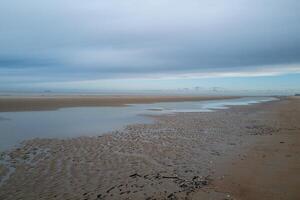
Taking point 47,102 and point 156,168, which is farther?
point 47,102

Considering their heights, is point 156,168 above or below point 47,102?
below

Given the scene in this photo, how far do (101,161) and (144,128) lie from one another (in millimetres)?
8783

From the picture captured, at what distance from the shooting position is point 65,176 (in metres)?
9.09

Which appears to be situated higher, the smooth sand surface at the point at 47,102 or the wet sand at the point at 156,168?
the smooth sand surface at the point at 47,102

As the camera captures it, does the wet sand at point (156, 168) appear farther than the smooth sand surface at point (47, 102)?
No

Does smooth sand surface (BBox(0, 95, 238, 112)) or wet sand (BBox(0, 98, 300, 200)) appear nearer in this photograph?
wet sand (BBox(0, 98, 300, 200))

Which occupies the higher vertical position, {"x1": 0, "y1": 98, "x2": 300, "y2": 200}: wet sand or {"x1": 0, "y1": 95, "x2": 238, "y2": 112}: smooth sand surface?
{"x1": 0, "y1": 95, "x2": 238, "y2": 112}: smooth sand surface

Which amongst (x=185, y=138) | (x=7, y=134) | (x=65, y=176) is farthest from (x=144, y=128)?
(x=65, y=176)

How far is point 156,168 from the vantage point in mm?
9898

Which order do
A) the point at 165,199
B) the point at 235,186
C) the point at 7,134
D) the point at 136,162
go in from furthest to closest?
the point at 7,134
the point at 136,162
the point at 235,186
the point at 165,199

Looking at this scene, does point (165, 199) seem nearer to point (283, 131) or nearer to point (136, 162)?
point (136, 162)

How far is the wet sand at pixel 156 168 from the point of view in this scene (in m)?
7.56

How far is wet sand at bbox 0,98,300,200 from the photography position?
7559 millimetres

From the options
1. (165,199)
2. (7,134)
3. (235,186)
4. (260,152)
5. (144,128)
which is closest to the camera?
(165,199)
